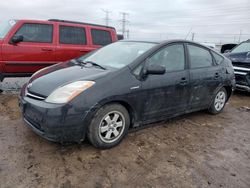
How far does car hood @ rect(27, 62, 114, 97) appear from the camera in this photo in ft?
9.89

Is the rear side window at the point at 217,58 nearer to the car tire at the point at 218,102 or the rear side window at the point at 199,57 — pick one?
the rear side window at the point at 199,57

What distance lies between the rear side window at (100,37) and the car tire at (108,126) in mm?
4139

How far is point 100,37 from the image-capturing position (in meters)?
6.99

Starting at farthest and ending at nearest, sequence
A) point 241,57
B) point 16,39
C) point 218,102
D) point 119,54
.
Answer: point 241,57, point 16,39, point 218,102, point 119,54

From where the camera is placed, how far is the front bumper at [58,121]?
2748 mm

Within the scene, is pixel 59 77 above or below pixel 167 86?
above

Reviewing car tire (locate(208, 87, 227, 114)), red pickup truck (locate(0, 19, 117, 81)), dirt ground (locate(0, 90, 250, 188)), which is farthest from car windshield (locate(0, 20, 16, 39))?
car tire (locate(208, 87, 227, 114))

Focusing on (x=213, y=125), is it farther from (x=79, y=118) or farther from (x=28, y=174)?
(x=28, y=174)

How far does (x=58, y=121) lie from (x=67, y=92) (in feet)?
1.21

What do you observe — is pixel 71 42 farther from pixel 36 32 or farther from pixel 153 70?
pixel 153 70

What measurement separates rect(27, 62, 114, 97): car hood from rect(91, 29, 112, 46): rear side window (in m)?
3.45

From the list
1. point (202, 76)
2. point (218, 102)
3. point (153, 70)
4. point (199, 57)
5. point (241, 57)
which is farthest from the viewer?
point (241, 57)

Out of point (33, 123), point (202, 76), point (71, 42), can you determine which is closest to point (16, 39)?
point (71, 42)

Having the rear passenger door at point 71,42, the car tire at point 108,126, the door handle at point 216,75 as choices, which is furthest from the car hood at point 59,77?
the rear passenger door at point 71,42
